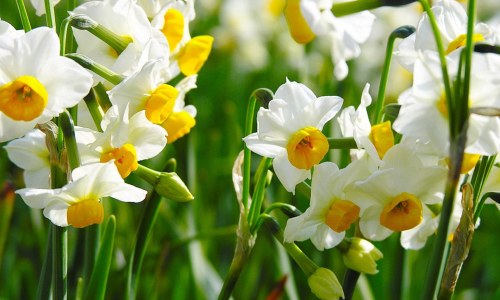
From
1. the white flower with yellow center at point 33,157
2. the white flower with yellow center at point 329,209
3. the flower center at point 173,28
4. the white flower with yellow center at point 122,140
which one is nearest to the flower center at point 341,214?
the white flower with yellow center at point 329,209

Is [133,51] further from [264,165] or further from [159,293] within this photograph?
[159,293]

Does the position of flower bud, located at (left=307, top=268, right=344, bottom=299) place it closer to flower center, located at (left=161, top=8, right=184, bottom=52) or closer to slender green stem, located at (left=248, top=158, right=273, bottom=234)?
slender green stem, located at (left=248, top=158, right=273, bottom=234)

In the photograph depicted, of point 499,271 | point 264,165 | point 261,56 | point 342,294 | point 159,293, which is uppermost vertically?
point 264,165

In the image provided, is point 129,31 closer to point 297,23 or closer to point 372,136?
point 297,23

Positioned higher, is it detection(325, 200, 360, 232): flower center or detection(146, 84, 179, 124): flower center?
detection(146, 84, 179, 124): flower center

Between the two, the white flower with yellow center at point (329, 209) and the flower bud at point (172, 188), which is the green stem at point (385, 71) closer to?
the white flower with yellow center at point (329, 209)

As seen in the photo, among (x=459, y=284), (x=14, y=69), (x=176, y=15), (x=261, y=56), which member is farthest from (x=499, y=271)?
(x=261, y=56)

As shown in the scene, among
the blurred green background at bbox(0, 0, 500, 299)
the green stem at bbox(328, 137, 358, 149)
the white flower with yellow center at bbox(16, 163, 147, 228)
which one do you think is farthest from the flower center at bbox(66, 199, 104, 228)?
the blurred green background at bbox(0, 0, 500, 299)
